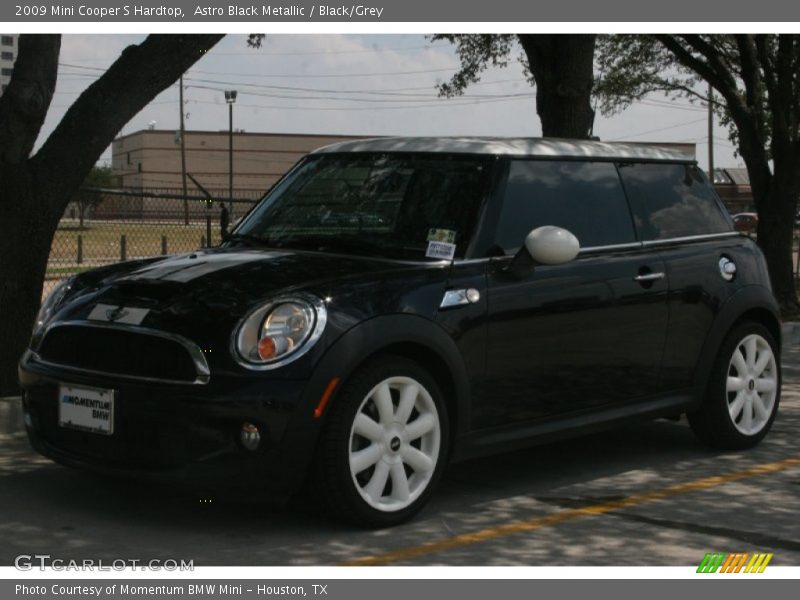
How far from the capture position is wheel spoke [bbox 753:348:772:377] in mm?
7840

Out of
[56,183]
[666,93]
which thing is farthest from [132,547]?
[666,93]

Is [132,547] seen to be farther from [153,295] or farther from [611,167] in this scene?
[611,167]

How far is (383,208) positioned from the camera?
21.4 feet

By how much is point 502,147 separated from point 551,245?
0.71m

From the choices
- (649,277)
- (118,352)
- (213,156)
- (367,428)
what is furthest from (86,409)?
(213,156)

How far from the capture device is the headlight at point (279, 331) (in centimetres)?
540

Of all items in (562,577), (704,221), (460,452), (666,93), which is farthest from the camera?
(666,93)

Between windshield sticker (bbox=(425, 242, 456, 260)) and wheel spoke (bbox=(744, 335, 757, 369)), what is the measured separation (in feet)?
8.01

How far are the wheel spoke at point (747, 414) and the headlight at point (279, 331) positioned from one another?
3.32 meters

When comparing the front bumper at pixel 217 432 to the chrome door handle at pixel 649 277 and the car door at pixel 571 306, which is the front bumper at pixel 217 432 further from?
the chrome door handle at pixel 649 277

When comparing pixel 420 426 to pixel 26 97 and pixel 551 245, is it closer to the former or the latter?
pixel 551 245

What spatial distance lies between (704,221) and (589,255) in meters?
1.27

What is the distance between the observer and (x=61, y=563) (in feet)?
16.9

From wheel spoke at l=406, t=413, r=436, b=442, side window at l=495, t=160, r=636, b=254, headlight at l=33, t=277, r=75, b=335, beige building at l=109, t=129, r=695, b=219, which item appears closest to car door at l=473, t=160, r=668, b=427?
side window at l=495, t=160, r=636, b=254
